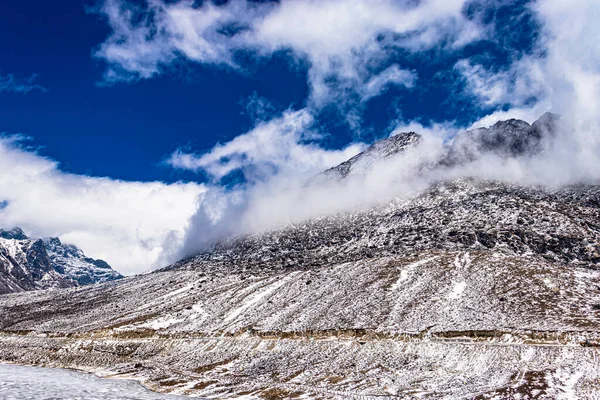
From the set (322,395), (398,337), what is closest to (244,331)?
(398,337)

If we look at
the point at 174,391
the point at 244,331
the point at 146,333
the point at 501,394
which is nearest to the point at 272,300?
the point at 244,331

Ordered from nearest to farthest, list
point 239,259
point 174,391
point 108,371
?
point 174,391, point 108,371, point 239,259

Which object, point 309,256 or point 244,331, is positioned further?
point 309,256

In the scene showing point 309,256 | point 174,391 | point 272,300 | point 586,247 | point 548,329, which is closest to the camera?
point 174,391

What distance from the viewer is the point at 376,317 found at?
3073 inches

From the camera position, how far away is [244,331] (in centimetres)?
8094

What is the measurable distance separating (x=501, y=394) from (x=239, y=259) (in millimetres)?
144359

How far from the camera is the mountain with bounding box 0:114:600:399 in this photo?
50.2 metres

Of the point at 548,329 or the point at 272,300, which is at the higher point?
the point at 272,300

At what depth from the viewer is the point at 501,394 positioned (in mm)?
41000

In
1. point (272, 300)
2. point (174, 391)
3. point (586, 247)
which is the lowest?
point (174, 391)

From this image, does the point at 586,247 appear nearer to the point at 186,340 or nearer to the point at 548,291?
the point at 548,291

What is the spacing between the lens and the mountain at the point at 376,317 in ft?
165

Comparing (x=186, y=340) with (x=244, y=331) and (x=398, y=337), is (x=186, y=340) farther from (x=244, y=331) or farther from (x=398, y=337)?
(x=398, y=337)
